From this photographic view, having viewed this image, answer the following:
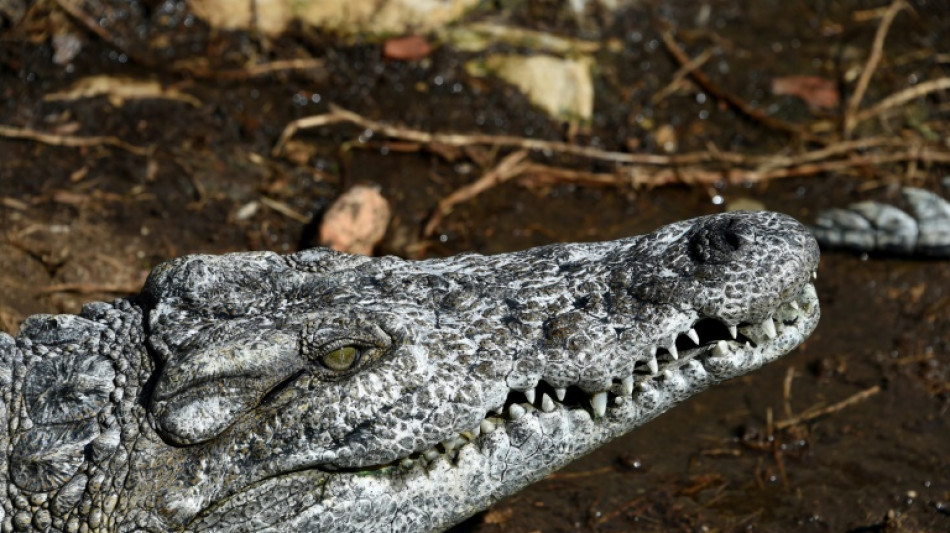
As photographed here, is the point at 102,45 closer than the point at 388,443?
No

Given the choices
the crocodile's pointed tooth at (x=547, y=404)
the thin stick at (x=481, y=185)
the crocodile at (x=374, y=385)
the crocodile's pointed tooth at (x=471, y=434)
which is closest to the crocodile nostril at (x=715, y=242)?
the crocodile at (x=374, y=385)

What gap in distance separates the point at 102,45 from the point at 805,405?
4972 millimetres

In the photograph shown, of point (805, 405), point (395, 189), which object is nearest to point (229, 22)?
point (395, 189)

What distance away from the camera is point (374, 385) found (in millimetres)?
3227

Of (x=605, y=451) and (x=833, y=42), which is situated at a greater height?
(x=833, y=42)

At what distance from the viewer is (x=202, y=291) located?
351cm

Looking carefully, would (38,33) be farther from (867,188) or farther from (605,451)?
(867,188)

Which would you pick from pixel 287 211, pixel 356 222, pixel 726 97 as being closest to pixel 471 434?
pixel 356 222

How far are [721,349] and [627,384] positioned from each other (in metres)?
0.33

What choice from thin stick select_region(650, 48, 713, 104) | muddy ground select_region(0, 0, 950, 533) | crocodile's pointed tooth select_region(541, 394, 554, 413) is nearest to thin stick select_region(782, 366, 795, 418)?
muddy ground select_region(0, 0, 950, 533)

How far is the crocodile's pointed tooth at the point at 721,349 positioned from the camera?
3.32 metres

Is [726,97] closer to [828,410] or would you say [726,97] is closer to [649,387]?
[828,410]

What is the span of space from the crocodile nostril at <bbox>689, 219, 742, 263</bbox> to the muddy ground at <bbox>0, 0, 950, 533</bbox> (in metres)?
1.56

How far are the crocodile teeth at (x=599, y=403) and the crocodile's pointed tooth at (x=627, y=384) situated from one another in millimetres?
62
